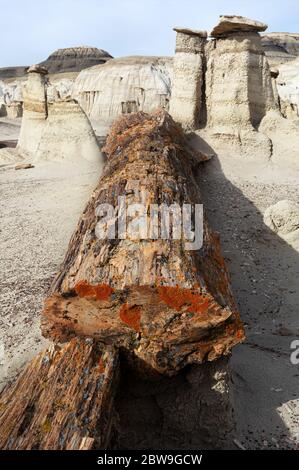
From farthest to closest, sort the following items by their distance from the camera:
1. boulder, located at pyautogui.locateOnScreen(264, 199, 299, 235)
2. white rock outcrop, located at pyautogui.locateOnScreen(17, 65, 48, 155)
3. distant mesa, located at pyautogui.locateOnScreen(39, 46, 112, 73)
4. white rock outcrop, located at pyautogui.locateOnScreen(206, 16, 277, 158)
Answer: distant mesa, located at pyautogui.locateOnScreen(39, 46, 112, 73)
white rock outcrop, located at pyautogui.locateOnScreen(17, 65, 48, 155)
white rock outcrop, located at pyautogui.locateOnScreen(206, 16, 277, 158)
boulder, located at pyautogui.locateOnScreen(264, 199, 299, 235)

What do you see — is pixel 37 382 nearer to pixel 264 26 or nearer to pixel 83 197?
pixel 83 197

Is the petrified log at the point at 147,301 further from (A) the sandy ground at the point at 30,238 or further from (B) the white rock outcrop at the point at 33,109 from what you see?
(B) the white rock outcrop at the point at 33,109

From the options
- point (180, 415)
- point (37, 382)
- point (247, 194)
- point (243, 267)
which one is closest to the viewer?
point (37, 382)

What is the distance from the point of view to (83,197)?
8094 millimetres

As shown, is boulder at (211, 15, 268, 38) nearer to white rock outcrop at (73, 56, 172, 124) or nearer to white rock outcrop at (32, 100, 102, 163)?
white rock outcrop at (32, 100, 102, 163)

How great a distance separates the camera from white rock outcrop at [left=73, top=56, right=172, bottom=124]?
97.3 ft

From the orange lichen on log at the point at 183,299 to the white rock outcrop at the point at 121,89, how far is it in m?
27.3

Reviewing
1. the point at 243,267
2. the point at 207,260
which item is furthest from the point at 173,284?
the point at 243,267

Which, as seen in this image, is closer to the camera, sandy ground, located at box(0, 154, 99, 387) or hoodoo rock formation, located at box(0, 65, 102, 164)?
sandy ground, located at box(0, 154, 99, 387)

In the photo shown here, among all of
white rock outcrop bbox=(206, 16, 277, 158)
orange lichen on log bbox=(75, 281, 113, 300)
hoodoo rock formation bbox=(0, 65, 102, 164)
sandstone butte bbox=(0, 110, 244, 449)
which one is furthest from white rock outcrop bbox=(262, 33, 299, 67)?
orange lichen on log bbox=(75, 281, 113, 300)

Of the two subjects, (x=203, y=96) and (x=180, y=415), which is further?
(x=203, y=96)

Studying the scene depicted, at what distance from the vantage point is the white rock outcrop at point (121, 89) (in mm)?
29645
